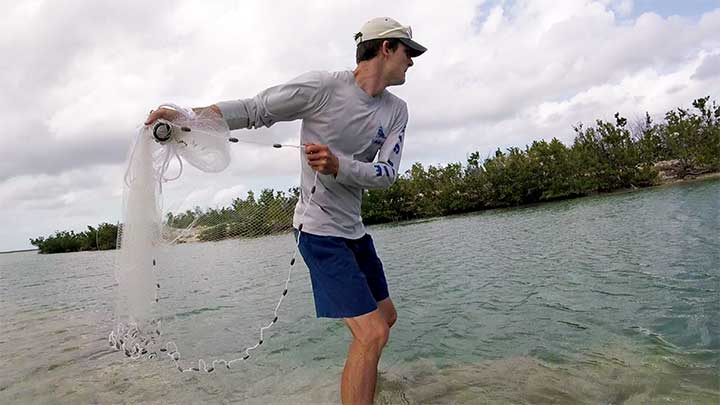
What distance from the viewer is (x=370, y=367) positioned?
3115mm

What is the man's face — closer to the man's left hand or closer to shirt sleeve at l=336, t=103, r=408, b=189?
shirt sleeve at l=336, t=103, r=408, b=189

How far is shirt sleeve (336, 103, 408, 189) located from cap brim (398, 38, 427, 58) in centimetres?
39

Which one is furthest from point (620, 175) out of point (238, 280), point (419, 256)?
point (238, 280)

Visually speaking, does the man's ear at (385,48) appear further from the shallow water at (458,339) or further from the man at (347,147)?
the shallow water at (458,339)

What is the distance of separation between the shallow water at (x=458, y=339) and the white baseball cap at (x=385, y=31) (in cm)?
187

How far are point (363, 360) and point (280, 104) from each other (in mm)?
1723

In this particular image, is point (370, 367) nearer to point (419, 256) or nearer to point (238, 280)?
point (238, 280)

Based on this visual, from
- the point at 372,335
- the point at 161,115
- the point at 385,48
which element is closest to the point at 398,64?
the point at 385,48

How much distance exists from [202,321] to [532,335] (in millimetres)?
5908

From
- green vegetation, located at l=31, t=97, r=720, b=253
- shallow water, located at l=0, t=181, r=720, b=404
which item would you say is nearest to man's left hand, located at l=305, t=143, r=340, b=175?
shallow water, located at l=0, t=181, r=720, b=404

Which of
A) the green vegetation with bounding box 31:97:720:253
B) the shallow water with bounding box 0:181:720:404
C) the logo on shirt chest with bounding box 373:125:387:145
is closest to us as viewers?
the logo on shirt chest with bounding box 373:125:387:145

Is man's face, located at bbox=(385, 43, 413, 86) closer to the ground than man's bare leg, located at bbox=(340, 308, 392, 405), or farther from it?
farther from it

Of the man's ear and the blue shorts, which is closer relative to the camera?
the blue shorts

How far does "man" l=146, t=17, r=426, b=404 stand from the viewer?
321 cm
